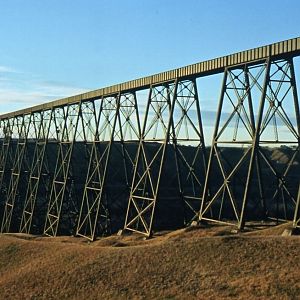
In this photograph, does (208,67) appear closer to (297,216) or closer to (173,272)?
(297,216)

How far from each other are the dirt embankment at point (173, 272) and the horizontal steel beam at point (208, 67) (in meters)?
6.18

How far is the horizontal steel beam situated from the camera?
59.2 ft

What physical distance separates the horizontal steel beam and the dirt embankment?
6.18 m

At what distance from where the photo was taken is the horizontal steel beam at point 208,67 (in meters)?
18.0

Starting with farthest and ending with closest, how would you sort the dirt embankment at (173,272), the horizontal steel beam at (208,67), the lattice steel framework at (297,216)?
the horizontal steel beam at (208,67)
the lattice steel framework at (297,216)
the dirt embankment at (173,272)

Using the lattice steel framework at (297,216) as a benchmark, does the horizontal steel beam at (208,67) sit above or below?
above

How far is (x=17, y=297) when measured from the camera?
54.0ft

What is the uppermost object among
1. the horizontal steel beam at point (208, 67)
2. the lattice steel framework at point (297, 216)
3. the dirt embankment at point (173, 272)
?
the horizontal steel beam at point (208, 67)

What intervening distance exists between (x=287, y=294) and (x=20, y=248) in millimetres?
13647

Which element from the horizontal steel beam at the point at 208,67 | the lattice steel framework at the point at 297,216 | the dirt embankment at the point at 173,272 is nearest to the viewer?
the dirt embankment at the point at 173,272

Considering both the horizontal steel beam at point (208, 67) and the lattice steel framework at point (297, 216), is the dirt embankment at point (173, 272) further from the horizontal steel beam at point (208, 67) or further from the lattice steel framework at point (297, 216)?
the horizontal steel beam at point (208, 67)

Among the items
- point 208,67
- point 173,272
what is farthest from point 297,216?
point 208,67

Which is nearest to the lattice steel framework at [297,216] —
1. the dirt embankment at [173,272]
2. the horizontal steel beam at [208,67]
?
the dirt embankment at [173,272]

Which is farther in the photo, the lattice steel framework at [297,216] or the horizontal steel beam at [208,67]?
the horizontal steel beam at [208,67]
